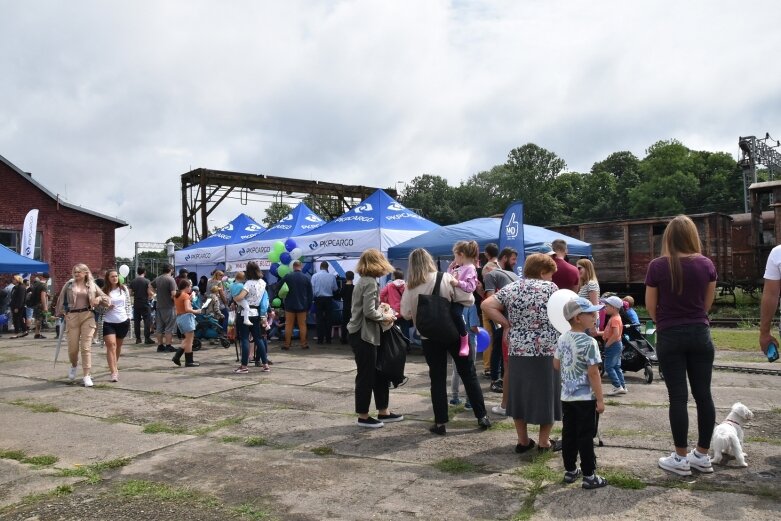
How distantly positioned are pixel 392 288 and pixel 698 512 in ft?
14.5

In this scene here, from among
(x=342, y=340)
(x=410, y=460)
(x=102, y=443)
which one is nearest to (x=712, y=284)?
(x=410, y=460)

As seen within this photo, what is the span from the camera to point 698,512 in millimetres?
3318

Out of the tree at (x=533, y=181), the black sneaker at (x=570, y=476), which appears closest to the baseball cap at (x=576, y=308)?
the black sneaker at (x=570, y=476)

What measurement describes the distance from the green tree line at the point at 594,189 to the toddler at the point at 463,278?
65268mm

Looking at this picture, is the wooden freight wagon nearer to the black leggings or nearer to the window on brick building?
the black leggings

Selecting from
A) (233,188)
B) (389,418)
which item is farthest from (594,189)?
(389,418)

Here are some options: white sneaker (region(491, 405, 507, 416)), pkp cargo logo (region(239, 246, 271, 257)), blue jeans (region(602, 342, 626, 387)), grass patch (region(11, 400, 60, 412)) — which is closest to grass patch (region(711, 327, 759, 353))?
blue jeans (region(602, 342, 626, 387))

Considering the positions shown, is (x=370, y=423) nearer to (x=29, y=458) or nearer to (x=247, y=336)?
(x=29, y=458)

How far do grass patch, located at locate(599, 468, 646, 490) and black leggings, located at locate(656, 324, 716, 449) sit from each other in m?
0.42

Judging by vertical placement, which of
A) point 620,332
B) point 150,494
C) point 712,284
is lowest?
point 150,494

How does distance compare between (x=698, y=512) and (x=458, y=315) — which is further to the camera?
(x=458, y=315)

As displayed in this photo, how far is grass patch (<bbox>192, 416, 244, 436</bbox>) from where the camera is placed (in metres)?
5.53

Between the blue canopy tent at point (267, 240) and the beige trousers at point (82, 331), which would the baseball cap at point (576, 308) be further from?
the blue canopy tent at point (267, 240)

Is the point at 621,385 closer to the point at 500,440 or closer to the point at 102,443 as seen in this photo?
the point at 500,440
